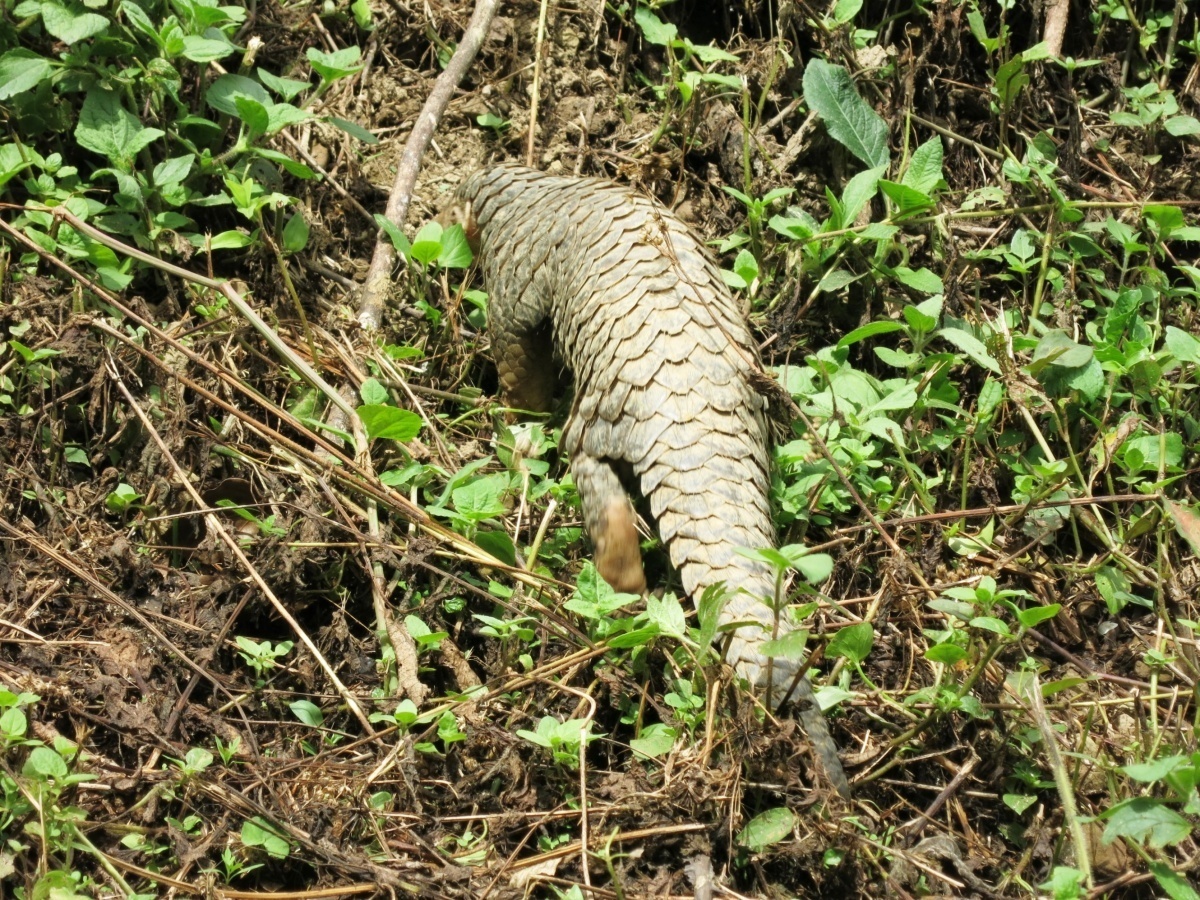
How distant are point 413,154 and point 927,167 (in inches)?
76.0

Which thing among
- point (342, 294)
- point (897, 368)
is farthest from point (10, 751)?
point (897, 368)

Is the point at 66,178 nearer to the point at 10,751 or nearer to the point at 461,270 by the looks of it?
the point at 461,270

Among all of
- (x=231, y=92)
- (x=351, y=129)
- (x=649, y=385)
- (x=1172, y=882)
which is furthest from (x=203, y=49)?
(x=1172, y=882)

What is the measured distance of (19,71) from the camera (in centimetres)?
385

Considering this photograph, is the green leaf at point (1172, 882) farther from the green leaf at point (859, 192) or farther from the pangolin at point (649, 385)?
the green leaf at point (859, 192)

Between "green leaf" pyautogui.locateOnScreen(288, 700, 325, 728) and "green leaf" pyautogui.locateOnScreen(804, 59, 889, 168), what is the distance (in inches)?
108

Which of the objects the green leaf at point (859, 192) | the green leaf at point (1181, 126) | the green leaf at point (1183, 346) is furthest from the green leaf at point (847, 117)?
the green leaf at point (1183, 346)

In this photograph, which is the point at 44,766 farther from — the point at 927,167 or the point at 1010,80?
the point at 1010,80

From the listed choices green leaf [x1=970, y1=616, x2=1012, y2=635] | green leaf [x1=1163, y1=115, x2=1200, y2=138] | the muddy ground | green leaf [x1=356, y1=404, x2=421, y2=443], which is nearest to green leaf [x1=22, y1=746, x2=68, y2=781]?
the muddy ground

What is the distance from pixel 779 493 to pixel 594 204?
1.22m

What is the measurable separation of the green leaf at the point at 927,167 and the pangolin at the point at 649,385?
2.64 feet

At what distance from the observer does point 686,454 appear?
10.5 feet

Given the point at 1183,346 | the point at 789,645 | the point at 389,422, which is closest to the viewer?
the point at 789,645

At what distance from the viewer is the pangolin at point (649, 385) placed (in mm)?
3010
